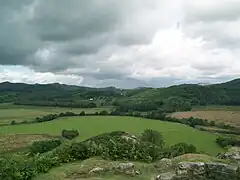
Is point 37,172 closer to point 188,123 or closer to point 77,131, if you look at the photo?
point 77,131

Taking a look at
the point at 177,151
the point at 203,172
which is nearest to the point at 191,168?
the point at 203,172

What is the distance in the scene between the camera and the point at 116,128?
86312 mm

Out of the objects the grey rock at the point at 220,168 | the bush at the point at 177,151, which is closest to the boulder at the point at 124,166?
the grey rock at the point at 220,168

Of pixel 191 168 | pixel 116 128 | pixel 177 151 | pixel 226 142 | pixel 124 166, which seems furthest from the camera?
pixel 116 128

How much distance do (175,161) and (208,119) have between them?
305ft

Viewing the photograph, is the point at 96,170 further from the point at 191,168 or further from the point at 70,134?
the point at 70,134

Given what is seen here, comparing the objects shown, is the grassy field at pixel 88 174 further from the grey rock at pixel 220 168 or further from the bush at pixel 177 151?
the bush at pixel 177 151

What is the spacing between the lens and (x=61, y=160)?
70.2 feet

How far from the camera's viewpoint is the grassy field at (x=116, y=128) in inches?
2933

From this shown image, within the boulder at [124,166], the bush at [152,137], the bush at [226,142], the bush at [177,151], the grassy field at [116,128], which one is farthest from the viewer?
the grassy field at [116,128]

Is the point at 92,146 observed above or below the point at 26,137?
above

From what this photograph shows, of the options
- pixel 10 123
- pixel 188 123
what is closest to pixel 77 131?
pixel 10 123

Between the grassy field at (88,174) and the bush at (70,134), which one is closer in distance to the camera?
the grassy field at (88,174)

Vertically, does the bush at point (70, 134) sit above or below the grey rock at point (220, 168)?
below
